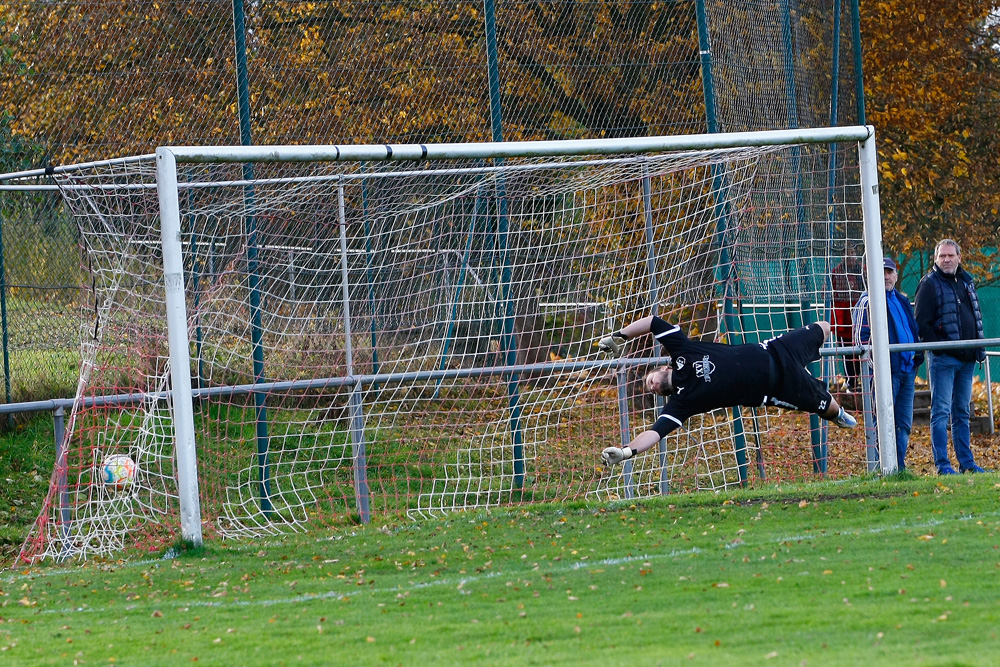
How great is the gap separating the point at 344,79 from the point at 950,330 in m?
5.73

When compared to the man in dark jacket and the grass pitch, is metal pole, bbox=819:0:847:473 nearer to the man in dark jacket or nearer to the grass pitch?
the man in dark jacket

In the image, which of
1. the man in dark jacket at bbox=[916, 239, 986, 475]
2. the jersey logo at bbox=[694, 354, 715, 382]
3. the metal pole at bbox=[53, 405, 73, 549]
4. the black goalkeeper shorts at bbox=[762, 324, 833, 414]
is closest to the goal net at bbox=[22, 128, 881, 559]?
the metal pole at bbox=[53, 405, 73, 549]

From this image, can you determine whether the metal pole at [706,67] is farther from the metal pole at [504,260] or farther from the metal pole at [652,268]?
the metal pole at [504,260]

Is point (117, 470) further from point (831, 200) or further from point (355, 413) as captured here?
point (831, 200)

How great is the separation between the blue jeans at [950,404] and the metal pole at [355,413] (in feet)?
15.8

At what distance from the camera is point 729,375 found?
8.68 meters

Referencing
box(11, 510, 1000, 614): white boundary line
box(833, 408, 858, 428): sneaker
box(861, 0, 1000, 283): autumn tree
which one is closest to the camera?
box(11, 510, 1000, 614): white boundary line

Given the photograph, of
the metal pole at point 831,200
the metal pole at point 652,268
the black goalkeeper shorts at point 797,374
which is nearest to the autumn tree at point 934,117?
the metal pole at point 831,200

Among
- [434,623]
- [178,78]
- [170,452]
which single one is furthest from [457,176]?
[434,623]

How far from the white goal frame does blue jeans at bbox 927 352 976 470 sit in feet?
4.32

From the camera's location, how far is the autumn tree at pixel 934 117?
1681cm

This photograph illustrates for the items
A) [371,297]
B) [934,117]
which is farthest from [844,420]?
[934,117]

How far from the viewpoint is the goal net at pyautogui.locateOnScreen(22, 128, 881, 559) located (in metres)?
9.70

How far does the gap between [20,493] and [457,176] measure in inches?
192
